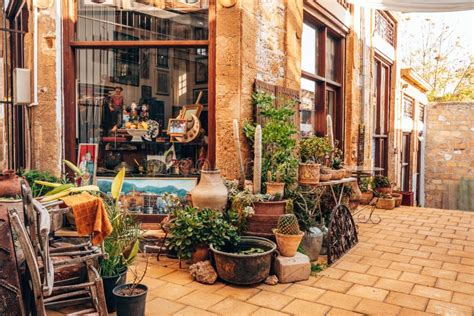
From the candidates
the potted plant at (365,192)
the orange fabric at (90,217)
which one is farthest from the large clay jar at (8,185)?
the potted plant at (365,192)

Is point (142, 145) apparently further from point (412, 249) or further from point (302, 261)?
point (412, 249)

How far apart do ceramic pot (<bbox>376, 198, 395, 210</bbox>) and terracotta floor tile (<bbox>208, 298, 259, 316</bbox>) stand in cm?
525

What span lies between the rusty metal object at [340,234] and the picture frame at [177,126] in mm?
2014

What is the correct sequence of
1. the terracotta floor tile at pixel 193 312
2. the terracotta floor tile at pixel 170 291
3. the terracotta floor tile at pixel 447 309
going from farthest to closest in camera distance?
the terracotta floor tile at pixel 170 291 → the terracotta floor tile at pixel 447 309 → the terracotta floor tile at pixel 193 312

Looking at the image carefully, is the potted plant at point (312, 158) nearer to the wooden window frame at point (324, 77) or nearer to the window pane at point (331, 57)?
the wooden window frame at point (324, 77)

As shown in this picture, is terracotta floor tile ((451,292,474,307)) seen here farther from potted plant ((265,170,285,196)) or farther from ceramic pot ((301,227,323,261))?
potted plant ((265,170,285,196))

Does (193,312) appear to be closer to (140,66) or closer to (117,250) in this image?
(117,250)

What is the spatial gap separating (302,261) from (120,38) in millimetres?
3296

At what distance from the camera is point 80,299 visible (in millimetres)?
3043

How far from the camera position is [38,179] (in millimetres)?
4434

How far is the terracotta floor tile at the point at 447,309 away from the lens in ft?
10.4

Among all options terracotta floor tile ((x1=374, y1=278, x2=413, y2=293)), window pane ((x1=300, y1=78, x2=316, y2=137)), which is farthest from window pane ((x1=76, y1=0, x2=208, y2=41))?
terracotta floor tile ((x1=374, y1=278, x2=413, y2=293))

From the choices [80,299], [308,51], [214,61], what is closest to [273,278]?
[80,299]

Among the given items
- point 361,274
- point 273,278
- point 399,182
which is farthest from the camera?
point 399,182
